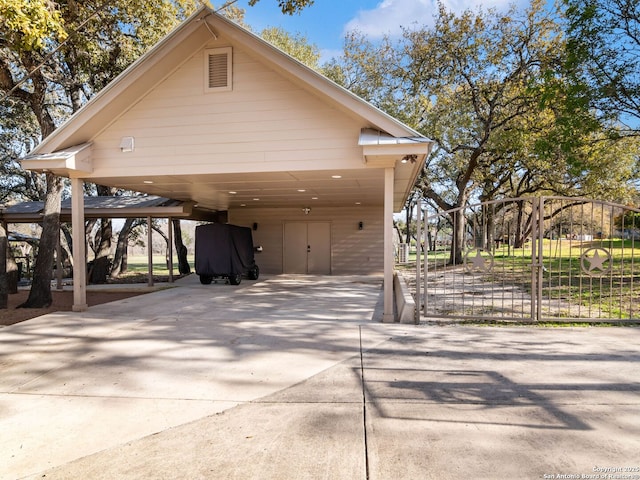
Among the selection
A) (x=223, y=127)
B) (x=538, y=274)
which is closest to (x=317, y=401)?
(x=538, y=274)

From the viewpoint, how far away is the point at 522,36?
13.4 m

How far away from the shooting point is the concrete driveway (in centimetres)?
259

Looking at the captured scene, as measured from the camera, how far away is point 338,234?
52.0ft

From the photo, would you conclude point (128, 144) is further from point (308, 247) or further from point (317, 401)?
point (308, 247)

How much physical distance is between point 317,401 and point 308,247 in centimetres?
1273

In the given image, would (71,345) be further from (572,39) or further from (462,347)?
(572,39)

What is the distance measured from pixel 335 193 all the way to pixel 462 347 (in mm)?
7028

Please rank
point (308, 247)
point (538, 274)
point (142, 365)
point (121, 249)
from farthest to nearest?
point (121, 249) → point (308, 247) → point (538, 274) → point (142, 365)

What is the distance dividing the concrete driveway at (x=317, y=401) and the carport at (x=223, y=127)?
2101 millimetres

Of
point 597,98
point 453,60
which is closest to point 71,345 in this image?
point 597,98

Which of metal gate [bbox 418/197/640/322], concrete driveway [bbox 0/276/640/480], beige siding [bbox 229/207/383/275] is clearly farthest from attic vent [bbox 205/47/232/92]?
beige siding [bbox 229/207/383/275]

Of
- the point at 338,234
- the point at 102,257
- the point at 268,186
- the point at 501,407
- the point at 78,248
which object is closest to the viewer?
the point at 501,407

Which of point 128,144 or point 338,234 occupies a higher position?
point 128,144

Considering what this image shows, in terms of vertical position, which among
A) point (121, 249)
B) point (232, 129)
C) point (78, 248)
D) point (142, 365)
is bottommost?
point (142, 365)
